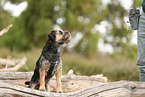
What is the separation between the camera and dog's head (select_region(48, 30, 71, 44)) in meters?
1.97

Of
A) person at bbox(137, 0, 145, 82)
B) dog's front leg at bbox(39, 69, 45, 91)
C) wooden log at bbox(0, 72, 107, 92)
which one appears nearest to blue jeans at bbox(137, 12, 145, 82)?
person at bbox(137, 0, 145, 82)

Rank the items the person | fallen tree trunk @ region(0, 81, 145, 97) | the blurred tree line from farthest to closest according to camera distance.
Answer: the blurred tree line < the person < fallen tree trunk @ region(0, 81, 145, 97)

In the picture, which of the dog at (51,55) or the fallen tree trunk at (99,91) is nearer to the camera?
the fallen tree trunk at (99,91)

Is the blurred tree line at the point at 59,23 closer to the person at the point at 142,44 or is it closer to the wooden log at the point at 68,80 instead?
the wooden log at the point at 68,80

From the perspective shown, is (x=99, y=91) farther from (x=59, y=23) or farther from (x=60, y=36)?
(x=59, y=23)

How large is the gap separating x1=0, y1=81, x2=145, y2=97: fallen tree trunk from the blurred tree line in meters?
8.66

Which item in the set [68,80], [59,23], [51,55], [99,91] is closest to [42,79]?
[51,55]

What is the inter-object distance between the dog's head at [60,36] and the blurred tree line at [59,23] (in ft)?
28.0

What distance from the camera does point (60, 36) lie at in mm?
1993

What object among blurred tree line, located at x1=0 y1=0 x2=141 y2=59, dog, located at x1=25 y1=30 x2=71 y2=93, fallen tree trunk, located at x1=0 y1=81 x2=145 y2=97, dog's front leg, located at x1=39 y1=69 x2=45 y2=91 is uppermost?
blurred tree line, located at x1=0 y1=0 x2=141 y2=59

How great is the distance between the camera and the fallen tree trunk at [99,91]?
1719mm

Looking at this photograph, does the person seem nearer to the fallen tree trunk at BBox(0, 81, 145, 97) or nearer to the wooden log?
the fallen tree trunk at BBox(0, 81, 145, 97)

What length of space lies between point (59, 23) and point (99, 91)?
9616mm

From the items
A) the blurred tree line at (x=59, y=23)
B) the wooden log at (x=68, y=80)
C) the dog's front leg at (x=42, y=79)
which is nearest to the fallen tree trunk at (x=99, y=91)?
the dog's front leg at (x=42, y=79)
